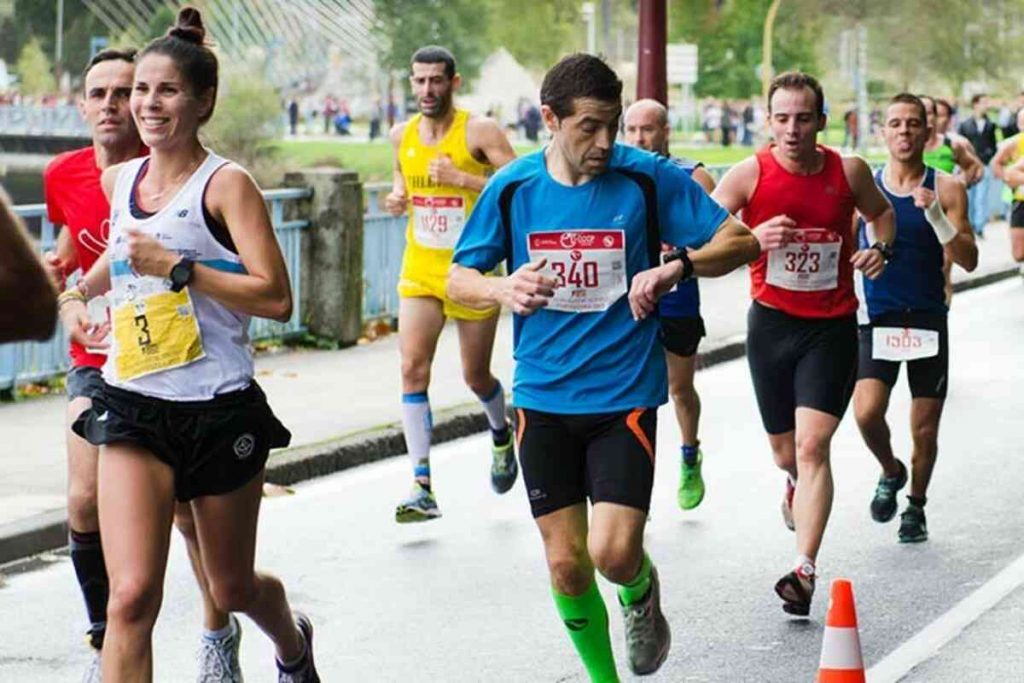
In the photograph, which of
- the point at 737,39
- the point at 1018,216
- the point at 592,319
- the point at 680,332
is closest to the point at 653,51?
the point at 1018,216

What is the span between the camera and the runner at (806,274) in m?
8.30

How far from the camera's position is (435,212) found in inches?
411

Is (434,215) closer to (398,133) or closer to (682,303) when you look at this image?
(398,133)

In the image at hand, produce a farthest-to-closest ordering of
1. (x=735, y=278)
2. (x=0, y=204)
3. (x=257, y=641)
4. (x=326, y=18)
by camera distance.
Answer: (x=326, y=18)
(x=735, y=278)
(x=257, y=641)
(x=0, y=204)

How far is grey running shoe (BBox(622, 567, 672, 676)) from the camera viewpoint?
6.52 meters

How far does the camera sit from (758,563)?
9227 millimetres

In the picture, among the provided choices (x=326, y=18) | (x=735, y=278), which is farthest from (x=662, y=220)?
(x=326, y=18)

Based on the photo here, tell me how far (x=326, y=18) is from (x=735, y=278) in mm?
29916

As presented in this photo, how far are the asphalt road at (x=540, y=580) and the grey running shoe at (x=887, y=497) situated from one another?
9 centimetres

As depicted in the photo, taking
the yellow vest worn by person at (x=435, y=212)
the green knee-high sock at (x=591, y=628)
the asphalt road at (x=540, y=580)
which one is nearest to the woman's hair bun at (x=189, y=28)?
the green knee-high sock at (x=591, y=628)

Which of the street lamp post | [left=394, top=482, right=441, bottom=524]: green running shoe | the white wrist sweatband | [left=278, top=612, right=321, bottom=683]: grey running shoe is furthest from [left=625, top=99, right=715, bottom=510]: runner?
the street lamp post

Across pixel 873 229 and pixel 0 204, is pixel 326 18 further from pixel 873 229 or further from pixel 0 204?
pixel 0 204

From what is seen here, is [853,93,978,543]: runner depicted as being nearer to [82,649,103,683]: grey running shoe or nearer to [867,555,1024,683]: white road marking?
[867,555,1024,683]: white road marking

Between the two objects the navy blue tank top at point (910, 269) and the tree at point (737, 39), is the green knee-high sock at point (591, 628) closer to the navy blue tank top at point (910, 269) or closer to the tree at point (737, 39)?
the navy blue tank top at point (910, 269)
